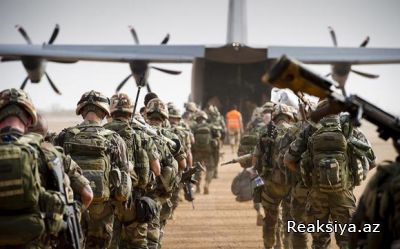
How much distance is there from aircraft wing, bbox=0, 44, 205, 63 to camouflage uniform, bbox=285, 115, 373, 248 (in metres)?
21.7

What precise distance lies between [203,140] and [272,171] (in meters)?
7.88

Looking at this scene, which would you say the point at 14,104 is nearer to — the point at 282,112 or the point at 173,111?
the point at 282,112

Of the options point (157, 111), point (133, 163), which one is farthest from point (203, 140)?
point (133, 163)

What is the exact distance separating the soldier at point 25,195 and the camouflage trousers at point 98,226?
1825mm

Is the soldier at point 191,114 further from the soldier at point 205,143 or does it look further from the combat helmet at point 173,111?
the combat helmet at point 173,111

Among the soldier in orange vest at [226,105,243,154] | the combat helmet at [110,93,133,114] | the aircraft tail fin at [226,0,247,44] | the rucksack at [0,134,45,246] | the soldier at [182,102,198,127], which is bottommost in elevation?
the rucksack at [0,134,45,246]

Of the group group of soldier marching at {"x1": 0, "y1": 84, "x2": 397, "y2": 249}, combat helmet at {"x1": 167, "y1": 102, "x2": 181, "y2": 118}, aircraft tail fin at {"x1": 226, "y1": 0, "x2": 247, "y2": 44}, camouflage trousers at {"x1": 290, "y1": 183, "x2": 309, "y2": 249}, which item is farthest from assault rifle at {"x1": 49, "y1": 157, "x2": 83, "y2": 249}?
aircraft tail fin at {"x1": 226, "y1": 0, "x2": 247, "y2": 44}

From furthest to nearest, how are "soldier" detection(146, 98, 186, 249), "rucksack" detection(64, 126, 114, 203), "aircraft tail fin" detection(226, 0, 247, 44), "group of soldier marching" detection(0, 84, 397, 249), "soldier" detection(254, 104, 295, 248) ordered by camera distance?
"aircraft tail fin" detection(226, 0, 247, 44), "soldier" detection(254, 104, 295, 248), "soldier" detection(146, 98, 186, 249), "rucksack" detection(64, 126, 114, 203), "group of soldier marching" detection(0, 84, 397, 249)

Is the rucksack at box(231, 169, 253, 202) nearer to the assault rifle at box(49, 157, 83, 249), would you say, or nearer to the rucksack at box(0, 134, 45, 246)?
the assault rifle at box(49, 157, 83, 249)

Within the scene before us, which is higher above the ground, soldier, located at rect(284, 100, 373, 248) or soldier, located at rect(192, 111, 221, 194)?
soldier, located at rect(192, 111, 221, 194)

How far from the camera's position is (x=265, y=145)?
10.9 meters

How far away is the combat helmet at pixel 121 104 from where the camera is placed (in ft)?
28.8

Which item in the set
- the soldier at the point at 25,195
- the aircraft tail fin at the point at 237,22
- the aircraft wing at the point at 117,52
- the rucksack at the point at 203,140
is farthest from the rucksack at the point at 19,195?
the aircraft tail fin at the point at 237,22

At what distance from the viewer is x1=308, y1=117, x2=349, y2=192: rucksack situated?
314 inches
